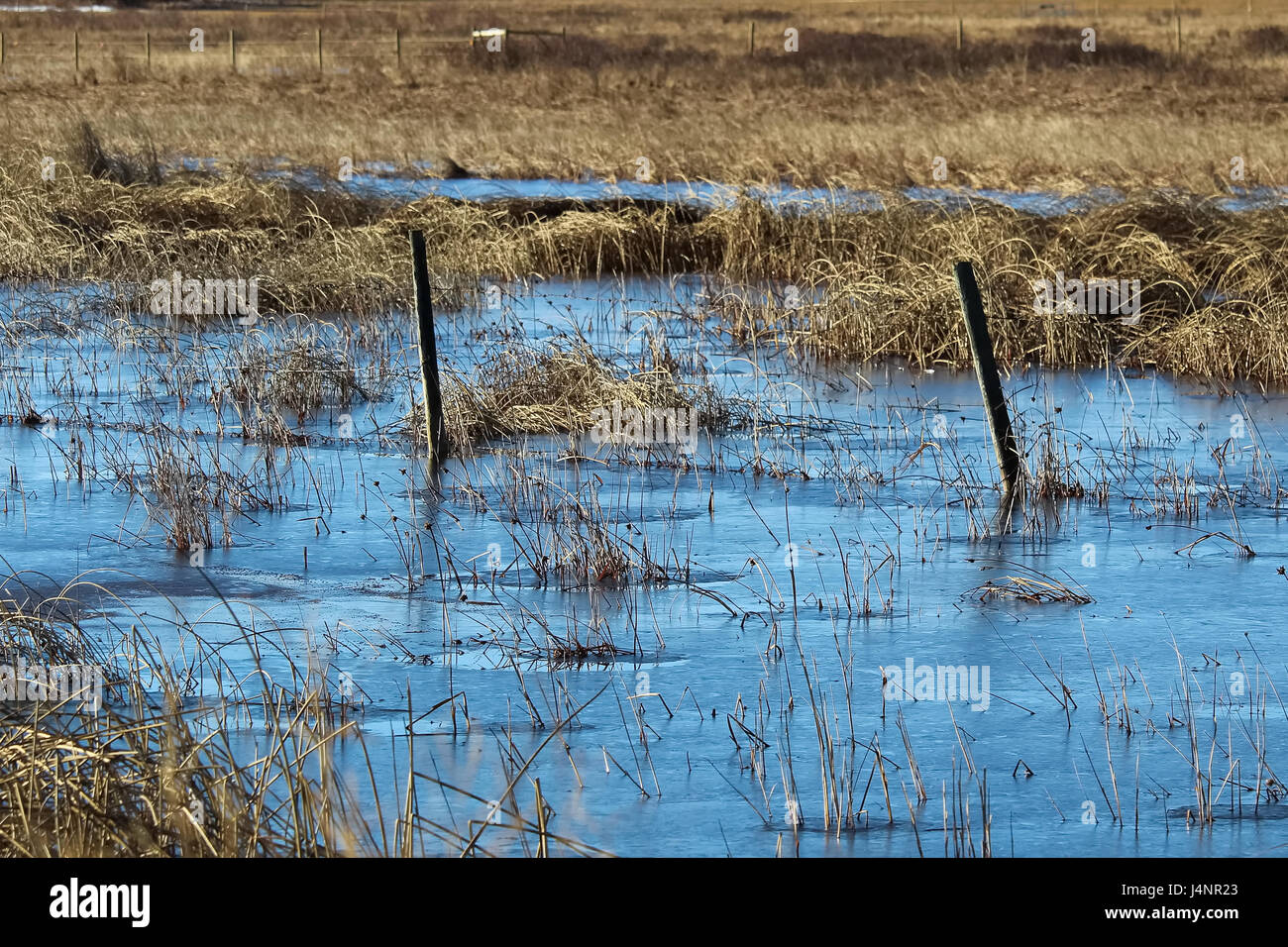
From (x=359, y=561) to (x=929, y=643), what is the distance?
8.65ft

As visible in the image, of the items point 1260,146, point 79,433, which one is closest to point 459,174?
point 1260,146

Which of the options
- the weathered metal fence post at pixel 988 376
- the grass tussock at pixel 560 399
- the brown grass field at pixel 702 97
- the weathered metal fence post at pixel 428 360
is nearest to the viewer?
the weathered metal fence post at pixel 988 376

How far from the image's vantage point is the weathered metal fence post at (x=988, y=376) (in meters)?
8.94

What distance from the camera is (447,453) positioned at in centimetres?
1030

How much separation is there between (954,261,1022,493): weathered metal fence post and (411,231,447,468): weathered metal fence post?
2905 millimetres
